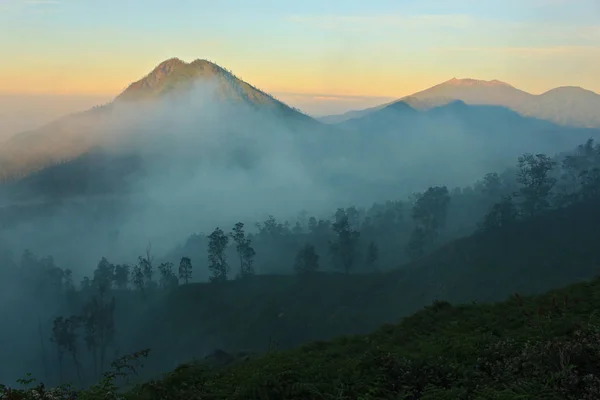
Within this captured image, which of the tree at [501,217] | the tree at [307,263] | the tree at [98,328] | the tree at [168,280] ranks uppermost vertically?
the tree at [501,217]

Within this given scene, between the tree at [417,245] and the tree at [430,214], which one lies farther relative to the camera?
the tree at [430,214]

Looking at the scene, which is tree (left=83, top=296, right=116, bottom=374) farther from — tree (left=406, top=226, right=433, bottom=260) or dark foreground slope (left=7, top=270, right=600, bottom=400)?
dark foreground slope (left=7, top=270, right=600, bottom=400)

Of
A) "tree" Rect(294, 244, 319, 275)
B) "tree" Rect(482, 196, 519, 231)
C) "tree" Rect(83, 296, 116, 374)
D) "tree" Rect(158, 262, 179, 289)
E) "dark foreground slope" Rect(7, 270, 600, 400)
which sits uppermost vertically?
"dark foreground slope" Rect(7, 270, 600, 400)

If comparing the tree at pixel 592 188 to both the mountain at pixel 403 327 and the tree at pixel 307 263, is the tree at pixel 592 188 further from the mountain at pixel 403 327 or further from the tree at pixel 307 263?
the tree at pixel 307 263

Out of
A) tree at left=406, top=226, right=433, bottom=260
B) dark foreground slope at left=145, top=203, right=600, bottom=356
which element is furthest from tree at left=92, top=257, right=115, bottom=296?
tree at left=406, top=226, right=433, bottom=260

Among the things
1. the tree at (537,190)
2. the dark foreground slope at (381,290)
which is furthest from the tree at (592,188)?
the dark foreground slope at (381,290)

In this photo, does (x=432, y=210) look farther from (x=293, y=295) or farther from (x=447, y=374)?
(x=447, y=374)

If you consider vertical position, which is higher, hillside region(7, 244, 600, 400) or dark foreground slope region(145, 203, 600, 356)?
hillside region(7, 244, 600, 400)

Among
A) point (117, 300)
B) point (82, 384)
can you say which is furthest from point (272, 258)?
point (82, 384)

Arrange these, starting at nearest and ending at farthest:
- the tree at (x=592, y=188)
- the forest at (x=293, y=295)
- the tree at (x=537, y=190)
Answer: the forest at (x=293, y=295)
the tree at (x=537, y=190)
the tree at (x=592, y=188)

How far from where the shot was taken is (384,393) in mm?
13461

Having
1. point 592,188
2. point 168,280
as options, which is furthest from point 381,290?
point 168,280

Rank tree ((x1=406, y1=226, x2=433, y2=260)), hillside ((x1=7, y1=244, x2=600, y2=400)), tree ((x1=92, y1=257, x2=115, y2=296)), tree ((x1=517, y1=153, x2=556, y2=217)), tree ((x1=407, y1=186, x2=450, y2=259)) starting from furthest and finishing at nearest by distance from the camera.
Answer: tree ((x1=407, y1=186, x2=450, y2=259))
tree ((x1=92, y1=257, x2=115, y2=296))
tree ((x1=406, y1=226, x2=433, y2=260))
tree ((x1=517, y1=153, x2=556, y2=217))
hillside ((x1=7, y1=244, x2=600, y2=400))

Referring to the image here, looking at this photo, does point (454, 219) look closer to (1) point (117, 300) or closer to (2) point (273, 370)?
(1) point (117, 300)
